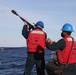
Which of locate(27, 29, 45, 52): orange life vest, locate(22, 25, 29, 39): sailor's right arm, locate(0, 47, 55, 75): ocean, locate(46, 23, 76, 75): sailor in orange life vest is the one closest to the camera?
locate(46, 23, 76, 75): sailor in orange life vest

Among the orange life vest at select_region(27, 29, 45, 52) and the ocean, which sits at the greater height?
the orange life vest at select_region(27, 29, 45, 52)

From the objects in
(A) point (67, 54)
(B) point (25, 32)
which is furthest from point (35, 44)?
(A) point (67, 54)

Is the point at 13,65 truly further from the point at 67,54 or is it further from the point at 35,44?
the point at 67,54

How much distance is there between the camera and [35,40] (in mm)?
15664

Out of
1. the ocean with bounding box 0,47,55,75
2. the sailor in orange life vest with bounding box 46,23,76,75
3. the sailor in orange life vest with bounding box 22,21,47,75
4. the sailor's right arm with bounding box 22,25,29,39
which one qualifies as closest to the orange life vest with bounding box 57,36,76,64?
the sailor in orange life vest with bounding box 46,23,76,75

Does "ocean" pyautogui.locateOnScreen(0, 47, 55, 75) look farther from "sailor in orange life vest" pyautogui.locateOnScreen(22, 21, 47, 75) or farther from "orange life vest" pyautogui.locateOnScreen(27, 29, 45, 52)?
"orange life vest" pyautogui.locateOnScreen(27, 29, 45, 52)

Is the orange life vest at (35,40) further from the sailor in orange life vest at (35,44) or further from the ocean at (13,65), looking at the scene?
the ocean at (13,65)

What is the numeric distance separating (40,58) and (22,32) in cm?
133

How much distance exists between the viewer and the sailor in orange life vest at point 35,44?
15664 mm

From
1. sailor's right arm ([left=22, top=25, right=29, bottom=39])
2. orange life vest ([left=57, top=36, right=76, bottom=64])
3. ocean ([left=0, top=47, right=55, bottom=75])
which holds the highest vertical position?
sailor's right arm ([left=22, top=25, right=29, bottom=39])

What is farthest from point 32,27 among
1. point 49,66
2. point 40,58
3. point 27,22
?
point 49,66

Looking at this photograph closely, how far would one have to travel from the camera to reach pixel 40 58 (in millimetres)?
16000

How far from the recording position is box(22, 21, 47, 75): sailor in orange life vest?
15664mm

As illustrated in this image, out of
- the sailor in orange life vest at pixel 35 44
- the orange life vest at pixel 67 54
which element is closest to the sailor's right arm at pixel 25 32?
the sailor in orange life vest at pixel 35 44
